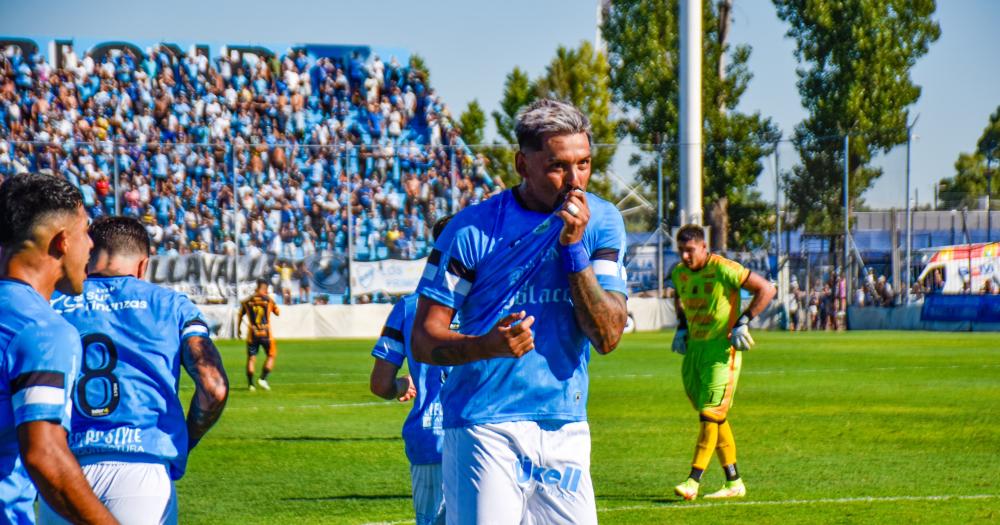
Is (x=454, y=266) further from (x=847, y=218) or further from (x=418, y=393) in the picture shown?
(x=847, y=218)

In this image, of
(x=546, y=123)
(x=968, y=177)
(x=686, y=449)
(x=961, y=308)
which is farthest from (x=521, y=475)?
(x=968, y=177)

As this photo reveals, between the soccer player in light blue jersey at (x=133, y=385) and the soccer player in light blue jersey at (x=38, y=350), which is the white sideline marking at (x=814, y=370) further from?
the soccer player in light blue jersey at (x=38, y=350)

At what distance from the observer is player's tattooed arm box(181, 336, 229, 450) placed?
17.0 ft

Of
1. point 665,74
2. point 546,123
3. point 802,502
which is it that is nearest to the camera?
point 546,123

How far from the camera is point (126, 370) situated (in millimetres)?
5117

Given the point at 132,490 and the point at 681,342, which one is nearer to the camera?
the point at 132,490

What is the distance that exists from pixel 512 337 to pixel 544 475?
58cm

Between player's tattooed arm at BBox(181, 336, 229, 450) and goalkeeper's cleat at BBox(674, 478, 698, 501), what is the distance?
6341mm

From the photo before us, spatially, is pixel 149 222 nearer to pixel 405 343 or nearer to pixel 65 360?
pixel 405 343

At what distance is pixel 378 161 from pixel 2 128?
12.4 metres

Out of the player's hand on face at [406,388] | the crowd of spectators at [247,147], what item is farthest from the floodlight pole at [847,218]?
the player's hand on face at [406,388]

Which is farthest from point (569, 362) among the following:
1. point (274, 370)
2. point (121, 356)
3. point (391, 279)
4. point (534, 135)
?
point (391, 279)

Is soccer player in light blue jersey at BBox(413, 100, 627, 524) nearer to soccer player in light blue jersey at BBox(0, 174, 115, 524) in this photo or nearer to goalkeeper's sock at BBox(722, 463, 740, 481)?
soccer player in light blue jersey at BBox(0, 174, 115, 524)

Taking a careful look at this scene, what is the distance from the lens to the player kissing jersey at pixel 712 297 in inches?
461
